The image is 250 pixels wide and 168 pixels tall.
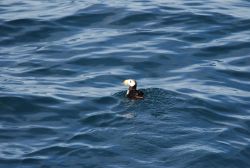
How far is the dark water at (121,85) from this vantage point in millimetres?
16812

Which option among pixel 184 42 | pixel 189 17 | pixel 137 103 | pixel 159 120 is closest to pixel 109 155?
pixel 159 120

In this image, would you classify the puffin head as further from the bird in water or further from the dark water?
the dark water

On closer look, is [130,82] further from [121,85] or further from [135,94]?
[121,85]

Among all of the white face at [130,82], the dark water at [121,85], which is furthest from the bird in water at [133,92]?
the dark water at [121,85]

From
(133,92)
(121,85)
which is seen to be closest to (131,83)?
(133,92)

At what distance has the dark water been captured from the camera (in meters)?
16.8

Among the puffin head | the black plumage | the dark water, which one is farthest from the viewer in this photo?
the puffin head

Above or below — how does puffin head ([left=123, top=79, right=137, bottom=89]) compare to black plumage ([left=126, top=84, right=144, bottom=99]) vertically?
above

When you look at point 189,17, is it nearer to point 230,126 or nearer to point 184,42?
point 184,42

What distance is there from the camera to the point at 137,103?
777 inches

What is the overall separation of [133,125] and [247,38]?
9.77 m

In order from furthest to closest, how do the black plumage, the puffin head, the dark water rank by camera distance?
the puffin head
the black plumage
the dark water

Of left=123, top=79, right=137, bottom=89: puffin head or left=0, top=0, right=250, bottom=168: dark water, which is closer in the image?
left=0, top=0, right=250, bottom=168: dark water

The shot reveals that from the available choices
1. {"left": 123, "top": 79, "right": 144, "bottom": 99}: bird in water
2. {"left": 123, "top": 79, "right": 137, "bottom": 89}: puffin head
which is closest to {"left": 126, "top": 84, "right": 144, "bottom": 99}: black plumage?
{"left": 123, "top": 79, "right": 144, "bottom": 99}: bird in water
